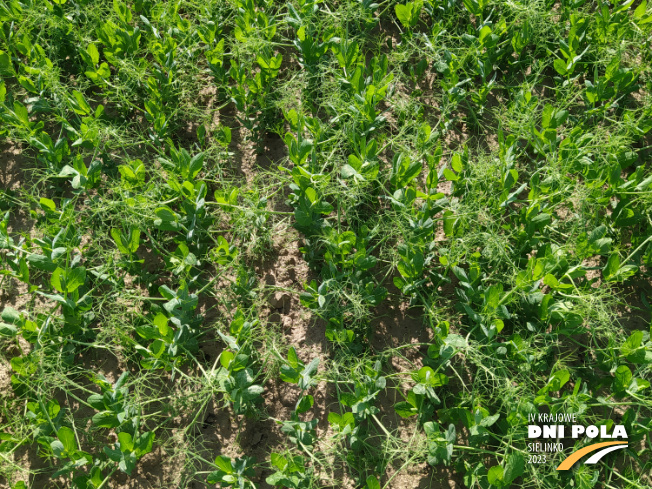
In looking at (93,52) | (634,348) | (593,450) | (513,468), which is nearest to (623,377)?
(634,348)

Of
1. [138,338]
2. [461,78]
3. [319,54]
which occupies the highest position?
[319,54]

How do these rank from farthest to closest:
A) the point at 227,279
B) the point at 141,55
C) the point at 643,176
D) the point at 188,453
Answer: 1. the point at 141,55
2. the point at 643,176
3. the point at 227,279
4. the point at 188,453

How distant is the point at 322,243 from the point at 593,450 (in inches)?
Answer: 48.2

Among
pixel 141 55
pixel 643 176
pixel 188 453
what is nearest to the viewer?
pixel 188 453

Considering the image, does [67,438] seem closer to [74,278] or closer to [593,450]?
[74,278]

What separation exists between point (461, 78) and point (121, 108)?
62.6 inches

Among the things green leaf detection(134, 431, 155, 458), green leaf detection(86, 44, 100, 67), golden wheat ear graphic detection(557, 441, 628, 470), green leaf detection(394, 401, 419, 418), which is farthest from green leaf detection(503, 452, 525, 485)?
green leaf detection(86, 44, 100, 67)

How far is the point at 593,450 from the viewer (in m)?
1.92

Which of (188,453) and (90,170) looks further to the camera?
(90,170)

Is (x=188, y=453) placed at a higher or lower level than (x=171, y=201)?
lower

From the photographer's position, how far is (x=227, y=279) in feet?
7.07

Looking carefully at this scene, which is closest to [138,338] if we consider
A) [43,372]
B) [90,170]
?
[43,372]

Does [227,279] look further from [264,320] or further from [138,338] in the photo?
[138,338]

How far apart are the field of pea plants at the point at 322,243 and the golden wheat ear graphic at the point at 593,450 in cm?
3
